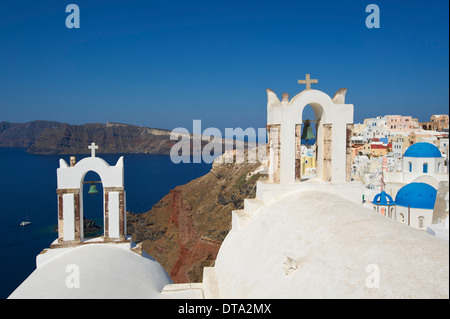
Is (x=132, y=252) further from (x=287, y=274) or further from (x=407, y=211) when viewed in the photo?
(x=407, y=211)

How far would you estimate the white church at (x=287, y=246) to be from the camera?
341cm

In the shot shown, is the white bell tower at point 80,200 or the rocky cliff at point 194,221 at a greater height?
the white bell tower at point 80,200

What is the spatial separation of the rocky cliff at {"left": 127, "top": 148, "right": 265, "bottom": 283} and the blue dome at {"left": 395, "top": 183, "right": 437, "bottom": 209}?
13567mm

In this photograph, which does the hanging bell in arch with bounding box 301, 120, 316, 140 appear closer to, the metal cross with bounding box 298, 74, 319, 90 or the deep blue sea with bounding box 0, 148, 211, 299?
the metal cross with bounding box 298, 74, 319, 90

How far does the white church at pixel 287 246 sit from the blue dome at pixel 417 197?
41.9 ft

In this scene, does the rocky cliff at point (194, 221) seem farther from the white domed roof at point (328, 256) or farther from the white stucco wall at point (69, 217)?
the white domed roof at point (328, 256)

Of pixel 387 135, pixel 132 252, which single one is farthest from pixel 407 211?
pixel 387 135

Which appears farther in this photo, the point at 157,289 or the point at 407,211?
the point at 407,211

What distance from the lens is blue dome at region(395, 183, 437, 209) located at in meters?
17.2

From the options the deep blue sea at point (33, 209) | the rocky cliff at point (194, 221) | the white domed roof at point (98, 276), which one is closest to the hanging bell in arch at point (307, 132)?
the white domed roof at point (98, 276)
